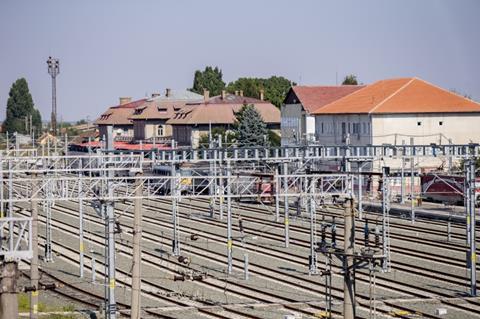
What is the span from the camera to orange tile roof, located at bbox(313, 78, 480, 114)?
168 feet

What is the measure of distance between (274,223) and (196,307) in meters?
15.4

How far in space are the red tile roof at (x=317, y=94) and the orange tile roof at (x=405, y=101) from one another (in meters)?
5.66

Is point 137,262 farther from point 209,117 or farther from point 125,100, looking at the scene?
point 125,100

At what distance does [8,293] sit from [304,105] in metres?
50.4

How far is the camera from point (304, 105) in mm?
61844

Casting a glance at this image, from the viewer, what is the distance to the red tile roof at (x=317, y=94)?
203ft

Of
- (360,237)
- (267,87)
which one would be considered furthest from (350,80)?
(360,237)

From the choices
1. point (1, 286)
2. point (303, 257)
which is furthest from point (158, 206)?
point (1, 286)

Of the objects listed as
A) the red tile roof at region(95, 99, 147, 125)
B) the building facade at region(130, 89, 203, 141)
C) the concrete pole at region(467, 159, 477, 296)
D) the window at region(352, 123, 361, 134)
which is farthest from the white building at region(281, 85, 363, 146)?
the concrete pole at region(467, 159, 477, 296)

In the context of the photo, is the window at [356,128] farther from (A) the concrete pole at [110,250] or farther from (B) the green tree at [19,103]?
(B) the green tree at [19,103]

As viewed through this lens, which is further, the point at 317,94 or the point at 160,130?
the point at 160,130

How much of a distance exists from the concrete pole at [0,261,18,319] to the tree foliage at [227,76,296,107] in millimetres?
74798

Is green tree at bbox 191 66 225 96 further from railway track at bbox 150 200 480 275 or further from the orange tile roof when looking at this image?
railway track at bbox 150 200 480 275

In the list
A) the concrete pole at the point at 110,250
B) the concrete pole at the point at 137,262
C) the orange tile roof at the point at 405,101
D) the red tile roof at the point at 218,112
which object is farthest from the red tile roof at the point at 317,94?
the concrete pole at the point at 137,262
